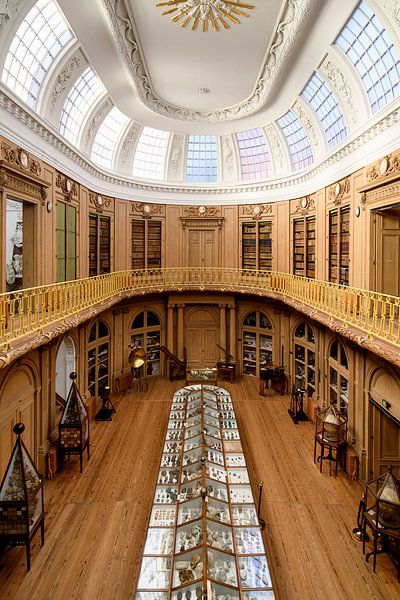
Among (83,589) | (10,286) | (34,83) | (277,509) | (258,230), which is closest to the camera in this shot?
(83,589)

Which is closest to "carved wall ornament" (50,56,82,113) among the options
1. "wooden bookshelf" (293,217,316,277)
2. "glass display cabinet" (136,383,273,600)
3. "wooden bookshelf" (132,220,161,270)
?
"wooden bookshelf" (132,220,161,270)

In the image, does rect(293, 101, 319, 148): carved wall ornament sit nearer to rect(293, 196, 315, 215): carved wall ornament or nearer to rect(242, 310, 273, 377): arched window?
rect(293, 196, 315, 215): carved wall ornament

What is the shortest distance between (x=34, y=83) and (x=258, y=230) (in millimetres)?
9675

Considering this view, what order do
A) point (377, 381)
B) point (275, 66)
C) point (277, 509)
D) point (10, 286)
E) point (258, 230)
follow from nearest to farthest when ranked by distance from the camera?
point (277, 509)
point (377, 381)
point (275, 66)
point (10, 286)
point (258, 230)

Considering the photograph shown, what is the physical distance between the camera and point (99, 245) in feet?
44.0

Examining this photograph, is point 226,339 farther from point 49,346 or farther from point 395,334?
point 395,334

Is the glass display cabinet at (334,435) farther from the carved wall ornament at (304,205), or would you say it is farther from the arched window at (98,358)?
the carved wall ornament at (304,205)

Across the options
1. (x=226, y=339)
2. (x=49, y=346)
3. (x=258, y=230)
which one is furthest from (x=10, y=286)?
(x=258, y=230)

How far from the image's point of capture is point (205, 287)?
49.6 ft

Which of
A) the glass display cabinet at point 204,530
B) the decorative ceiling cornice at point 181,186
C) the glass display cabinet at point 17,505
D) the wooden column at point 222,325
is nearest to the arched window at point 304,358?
the wooden column at point 222,325

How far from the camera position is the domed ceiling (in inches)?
298

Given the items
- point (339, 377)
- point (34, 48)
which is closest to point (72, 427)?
point (339, 377)

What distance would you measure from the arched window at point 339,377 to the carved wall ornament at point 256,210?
703cm

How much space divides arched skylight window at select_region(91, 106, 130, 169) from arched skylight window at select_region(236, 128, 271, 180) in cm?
475
